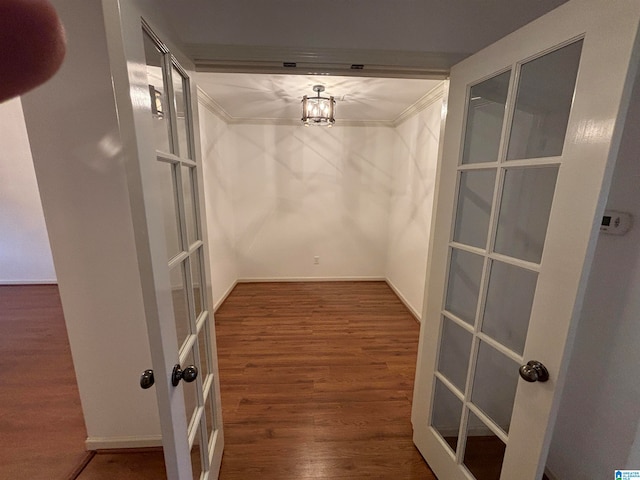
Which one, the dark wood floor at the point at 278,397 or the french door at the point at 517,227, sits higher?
the french door at the point at 517,227

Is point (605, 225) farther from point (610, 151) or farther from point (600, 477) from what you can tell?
point (600, 477)

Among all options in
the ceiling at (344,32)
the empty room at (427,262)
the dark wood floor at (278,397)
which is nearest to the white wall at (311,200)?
the dark wood floor at (278,397)

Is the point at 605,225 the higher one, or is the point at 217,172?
the point at 217,172

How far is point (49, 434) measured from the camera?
147cm

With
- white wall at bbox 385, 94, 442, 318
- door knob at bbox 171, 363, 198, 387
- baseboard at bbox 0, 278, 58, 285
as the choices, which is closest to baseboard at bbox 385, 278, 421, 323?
white wall at bbox 385, 94, 442, 318

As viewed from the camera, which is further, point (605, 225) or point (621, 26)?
point (605, 225)

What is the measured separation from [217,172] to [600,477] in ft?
11.4

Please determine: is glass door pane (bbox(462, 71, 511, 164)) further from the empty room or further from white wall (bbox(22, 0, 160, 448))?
white wall (bbox(22, 0, 160, 448))

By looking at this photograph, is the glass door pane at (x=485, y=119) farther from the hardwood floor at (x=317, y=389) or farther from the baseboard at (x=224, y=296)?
the baseboard at (x=224, y=296)

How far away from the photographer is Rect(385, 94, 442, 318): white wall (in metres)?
2.54

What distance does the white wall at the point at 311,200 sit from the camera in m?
3.46

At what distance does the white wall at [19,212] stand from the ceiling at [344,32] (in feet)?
12.4

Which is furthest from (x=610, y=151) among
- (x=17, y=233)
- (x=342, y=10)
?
(x=17, y=233)

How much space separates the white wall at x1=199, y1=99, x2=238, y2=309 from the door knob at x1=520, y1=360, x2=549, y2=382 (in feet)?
7.90
